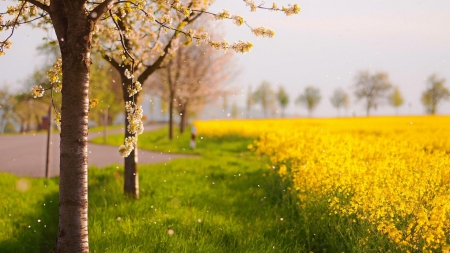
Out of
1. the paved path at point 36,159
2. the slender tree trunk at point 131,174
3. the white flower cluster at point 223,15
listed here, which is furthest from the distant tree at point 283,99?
the white flower cluster at point 223,15

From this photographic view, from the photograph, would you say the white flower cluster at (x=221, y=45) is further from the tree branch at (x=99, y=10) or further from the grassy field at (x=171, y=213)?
the grassy field at (x=171, y=213)

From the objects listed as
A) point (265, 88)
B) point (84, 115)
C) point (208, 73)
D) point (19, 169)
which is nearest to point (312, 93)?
point (265, 88)

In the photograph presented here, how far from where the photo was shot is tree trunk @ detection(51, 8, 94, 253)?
4.39m

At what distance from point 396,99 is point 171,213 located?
80.7 metres

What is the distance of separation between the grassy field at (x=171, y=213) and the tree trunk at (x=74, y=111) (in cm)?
120

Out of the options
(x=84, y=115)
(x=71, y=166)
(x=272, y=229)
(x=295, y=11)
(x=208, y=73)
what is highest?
(x=208, y=73)

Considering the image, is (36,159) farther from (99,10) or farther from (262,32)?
(262,32)

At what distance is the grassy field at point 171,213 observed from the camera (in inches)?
229

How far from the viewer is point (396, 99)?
80.6 meters

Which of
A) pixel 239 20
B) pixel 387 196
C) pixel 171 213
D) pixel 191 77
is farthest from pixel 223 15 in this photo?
pixel 191 77

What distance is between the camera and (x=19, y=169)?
492 inches

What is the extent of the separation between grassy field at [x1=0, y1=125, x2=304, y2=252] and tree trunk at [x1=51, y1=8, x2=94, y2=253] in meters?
1.20

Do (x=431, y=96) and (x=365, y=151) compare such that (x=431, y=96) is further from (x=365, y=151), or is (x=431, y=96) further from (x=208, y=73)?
(x=365, y=151)

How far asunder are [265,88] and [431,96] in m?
31.8
